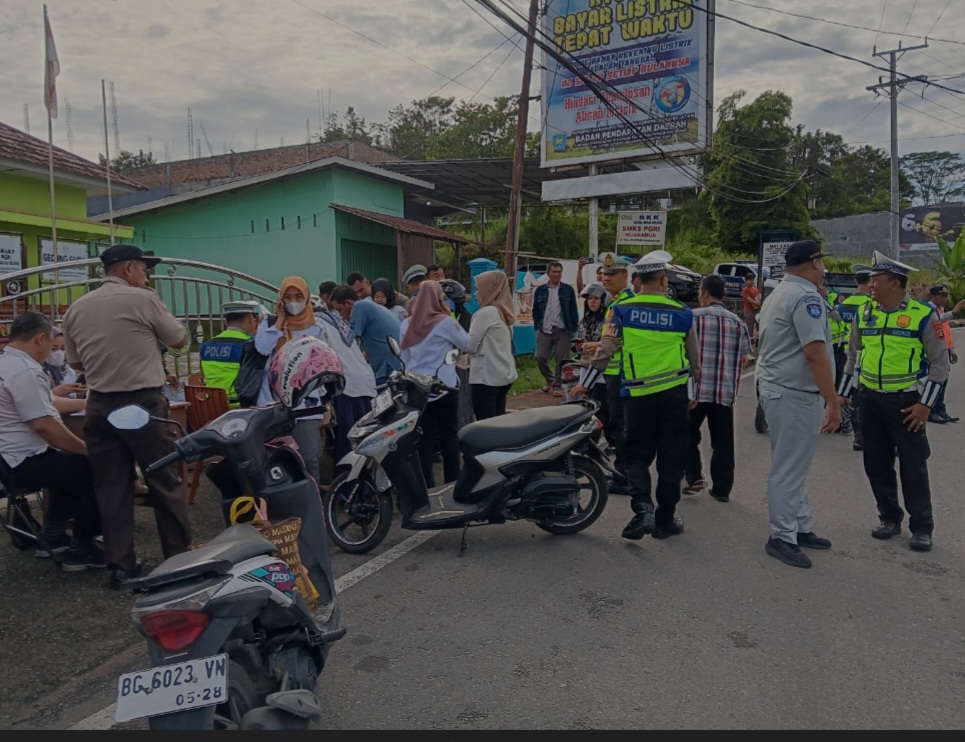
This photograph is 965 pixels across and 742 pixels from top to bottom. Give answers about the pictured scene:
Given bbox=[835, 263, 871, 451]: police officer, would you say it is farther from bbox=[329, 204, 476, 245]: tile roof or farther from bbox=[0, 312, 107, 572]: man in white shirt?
bbox=[329, 204, 476, 245]: tile roof

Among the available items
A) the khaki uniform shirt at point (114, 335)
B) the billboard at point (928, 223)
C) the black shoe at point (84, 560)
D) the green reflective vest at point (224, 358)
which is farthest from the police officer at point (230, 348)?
the billboard at point (928, 223)

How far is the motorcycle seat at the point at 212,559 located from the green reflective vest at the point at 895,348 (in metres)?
4.07

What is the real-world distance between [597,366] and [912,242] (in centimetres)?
5203

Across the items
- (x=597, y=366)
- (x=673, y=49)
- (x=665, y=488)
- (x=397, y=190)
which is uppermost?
(x=673, y=49)

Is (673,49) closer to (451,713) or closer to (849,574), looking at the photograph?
(849,574)

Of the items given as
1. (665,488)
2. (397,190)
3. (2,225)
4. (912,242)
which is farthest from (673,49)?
(912,242)

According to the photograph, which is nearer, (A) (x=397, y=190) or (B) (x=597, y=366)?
(B) (x=597, y=366)

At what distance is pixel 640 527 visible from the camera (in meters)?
4.79

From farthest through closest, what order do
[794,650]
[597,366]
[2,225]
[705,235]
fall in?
[705,235]
[2,225]
[597,366]
[794,650]

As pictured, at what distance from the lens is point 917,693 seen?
303cm

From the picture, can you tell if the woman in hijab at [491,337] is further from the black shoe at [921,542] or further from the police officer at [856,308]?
the police officer at [856,308]

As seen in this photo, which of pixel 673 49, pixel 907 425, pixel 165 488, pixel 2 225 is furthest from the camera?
pixel 673 49

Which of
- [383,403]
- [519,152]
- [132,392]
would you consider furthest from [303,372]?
[519,152]

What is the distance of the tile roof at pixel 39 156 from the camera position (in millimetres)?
10789
